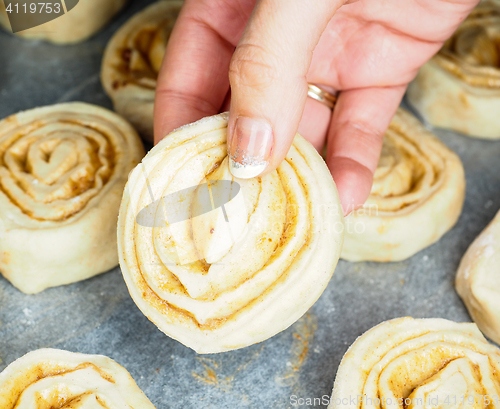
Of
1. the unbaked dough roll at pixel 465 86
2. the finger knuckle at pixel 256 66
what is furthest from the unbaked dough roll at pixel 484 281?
the finger knuckle at pixel 256 66

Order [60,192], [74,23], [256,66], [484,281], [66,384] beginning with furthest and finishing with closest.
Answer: [74,23]
[60,192]
[484,281]
[66,384]
[256,66]

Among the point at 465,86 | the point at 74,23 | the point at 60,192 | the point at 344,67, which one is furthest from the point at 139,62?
the point at 465,86

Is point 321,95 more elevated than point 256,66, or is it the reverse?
point 256,66

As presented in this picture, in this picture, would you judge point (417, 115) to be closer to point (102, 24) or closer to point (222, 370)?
point (222, 370)

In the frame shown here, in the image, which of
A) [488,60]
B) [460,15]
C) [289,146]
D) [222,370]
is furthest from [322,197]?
[488,60]

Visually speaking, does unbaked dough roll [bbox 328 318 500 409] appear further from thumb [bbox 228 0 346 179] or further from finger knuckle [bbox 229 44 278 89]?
finger knuckle [bbox 229 44 278 89]

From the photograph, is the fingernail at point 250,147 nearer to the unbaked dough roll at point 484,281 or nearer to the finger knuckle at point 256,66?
the finger knuckle at point 256,66

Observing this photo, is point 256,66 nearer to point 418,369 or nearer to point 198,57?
point 198,57
